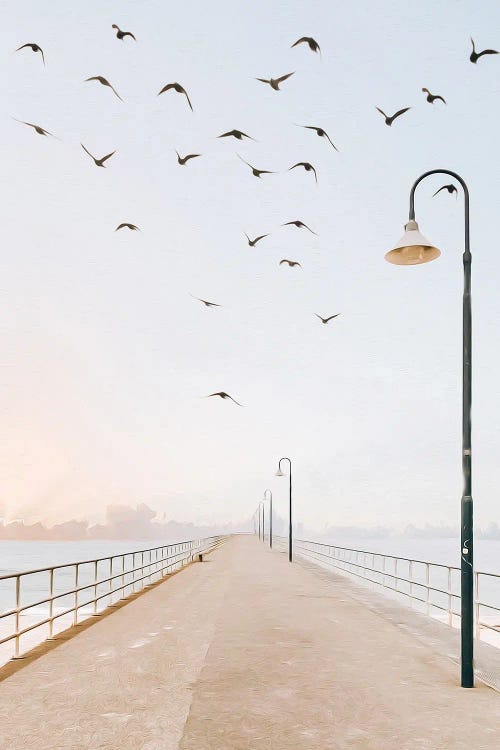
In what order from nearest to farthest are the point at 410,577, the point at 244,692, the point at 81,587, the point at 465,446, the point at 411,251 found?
the point at 244,692 → the point at 411,251 → the point at 465,446 → the point at 81,587 → the point at 410,577

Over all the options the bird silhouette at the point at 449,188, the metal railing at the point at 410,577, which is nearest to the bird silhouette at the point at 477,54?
the bird silhouette at the point at 449,188

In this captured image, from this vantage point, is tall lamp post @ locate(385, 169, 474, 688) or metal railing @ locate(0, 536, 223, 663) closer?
tall lamp post @ locate(385, 169, 474, 688)

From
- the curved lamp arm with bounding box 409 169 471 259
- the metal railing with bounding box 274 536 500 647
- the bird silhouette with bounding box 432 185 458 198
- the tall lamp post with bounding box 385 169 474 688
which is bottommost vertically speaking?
the metal railing with bounding box 274 536 500 647

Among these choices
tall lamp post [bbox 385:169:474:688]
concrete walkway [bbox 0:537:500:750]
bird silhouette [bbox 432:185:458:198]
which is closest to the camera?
concrete walkway [bbox 0:537:500:750]

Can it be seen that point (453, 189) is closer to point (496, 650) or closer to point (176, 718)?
point (496, 650)

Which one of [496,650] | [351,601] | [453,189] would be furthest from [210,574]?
[453,189]

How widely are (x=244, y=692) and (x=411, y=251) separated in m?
5.91

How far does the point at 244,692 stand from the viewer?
8812mm

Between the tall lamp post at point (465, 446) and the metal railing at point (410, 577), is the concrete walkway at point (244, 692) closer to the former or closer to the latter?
the tall lamp post at point (465, 446)

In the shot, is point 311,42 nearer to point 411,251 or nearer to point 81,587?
point 411,251

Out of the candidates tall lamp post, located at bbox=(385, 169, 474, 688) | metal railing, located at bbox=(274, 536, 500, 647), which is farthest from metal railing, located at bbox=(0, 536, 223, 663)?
metal railing, located at bbox=(274, 536, 500, 647)

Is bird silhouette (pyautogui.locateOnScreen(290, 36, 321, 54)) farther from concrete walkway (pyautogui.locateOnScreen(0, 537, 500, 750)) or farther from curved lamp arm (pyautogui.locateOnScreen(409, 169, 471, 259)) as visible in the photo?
concrete walkway (pyautogui.locateOnScreen(0, 537, 500, 750))

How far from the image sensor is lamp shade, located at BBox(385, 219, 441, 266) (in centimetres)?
951

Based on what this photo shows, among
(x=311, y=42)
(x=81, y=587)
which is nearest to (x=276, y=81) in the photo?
(x=311, y=42)
